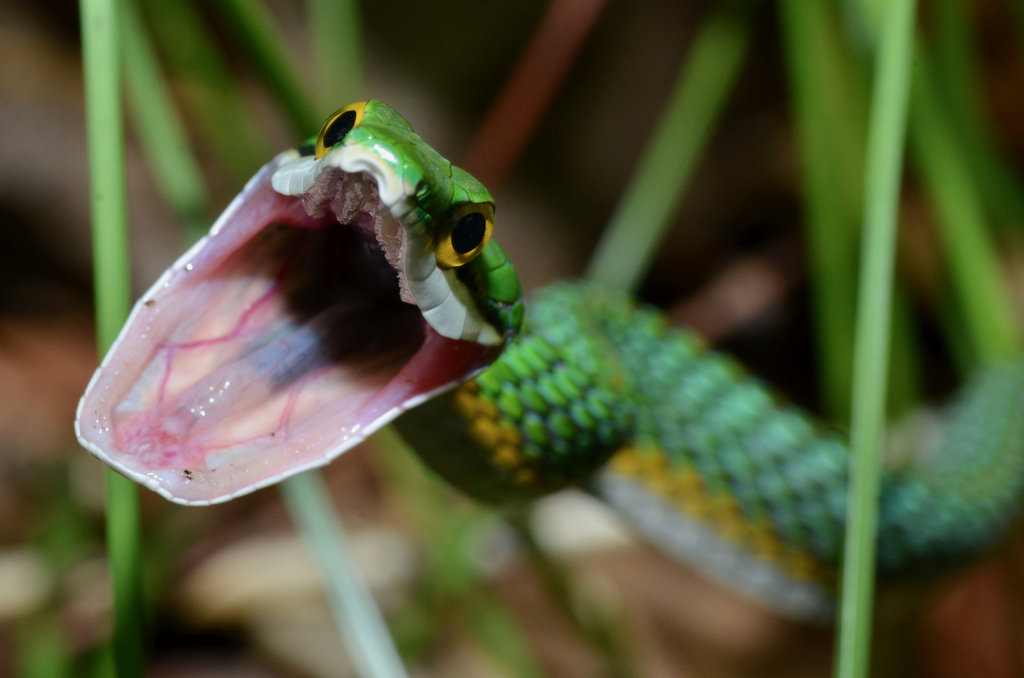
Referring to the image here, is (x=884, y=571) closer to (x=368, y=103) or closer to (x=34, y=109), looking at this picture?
(x=368, y=103)

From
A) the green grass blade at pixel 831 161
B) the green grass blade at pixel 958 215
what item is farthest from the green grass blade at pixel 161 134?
the green grass blade at pixel 958 215

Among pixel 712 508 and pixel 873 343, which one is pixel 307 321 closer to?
pixel 873 343

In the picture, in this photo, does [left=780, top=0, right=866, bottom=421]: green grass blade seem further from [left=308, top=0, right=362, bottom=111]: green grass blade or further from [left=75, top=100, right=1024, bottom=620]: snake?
[left=308, top=0, right=362, bottom=111]: green grass blade

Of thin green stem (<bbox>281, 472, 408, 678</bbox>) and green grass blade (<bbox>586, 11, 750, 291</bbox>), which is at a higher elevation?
green grass blade (<bbox>586, 11, 750, 291</bbox>)

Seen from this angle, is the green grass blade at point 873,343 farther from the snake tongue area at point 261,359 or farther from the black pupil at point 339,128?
the black pupil at point 339,128

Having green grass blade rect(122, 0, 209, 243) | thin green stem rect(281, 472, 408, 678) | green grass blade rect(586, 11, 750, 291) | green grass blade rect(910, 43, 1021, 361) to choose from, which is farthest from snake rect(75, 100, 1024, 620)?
green grass blade rect(910, 43, 1021, 361)

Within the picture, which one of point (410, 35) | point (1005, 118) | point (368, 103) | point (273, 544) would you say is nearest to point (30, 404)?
point (273, 544)

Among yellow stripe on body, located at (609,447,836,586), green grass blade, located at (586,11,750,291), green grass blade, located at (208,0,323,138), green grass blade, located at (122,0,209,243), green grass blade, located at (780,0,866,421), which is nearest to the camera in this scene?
green grass blade, located at (208,0,323,138)

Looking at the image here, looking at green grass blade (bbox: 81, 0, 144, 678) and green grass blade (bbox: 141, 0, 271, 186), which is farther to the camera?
green grass blade (bbox: 141, 0, 271, 186)

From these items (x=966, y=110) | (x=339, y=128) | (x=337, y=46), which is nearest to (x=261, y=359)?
(x=339, y=128)
